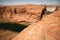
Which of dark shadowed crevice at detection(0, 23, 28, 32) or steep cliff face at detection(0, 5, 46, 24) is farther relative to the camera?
steep cliff face at detection(0, 5, 46, 24)

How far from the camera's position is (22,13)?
6.19 metres

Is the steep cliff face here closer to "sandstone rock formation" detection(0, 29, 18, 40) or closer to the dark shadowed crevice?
the dark shadowed crevice

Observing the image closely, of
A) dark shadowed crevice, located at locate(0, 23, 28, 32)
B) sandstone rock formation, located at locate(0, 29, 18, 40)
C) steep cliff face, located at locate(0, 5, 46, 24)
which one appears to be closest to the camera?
sandstone rock formation, located at locate(0, 29, 18, 40)

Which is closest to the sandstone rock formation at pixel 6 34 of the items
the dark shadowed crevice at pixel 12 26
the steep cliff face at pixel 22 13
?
the dark shadowed crevice at pixel 12 26

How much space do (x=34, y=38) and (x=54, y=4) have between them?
3.09 meters

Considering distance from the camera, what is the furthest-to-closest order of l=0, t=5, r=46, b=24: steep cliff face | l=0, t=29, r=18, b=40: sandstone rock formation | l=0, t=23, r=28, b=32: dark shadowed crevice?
l=0, t=5, r=46, b=24: steep cliff face → l=0, t=23, r=28, b=32: dark shadowed crevice → l=0, t=29, r=18, b=40: sandstone rock formation

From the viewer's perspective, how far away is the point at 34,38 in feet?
6.65

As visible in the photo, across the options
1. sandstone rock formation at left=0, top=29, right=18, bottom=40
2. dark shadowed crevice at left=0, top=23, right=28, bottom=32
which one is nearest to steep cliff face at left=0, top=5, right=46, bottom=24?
dark shadowed crevice at left=0, top=23, right=28, bottom=32

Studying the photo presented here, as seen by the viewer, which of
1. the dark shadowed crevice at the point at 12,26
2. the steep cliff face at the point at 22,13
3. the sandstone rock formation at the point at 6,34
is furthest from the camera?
the steep cliff face at the point at 22,13

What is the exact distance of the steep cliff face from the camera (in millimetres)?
5595

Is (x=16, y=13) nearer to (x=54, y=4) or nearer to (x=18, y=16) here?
(x=18, y=16)

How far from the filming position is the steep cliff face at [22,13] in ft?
18.4

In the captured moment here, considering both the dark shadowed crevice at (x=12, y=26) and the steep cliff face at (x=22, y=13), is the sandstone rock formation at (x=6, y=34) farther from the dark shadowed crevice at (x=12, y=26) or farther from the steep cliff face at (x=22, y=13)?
the steep cliff face at (x=22, y=13)

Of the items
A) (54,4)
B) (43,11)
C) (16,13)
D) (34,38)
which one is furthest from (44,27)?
Result: (16,13)
